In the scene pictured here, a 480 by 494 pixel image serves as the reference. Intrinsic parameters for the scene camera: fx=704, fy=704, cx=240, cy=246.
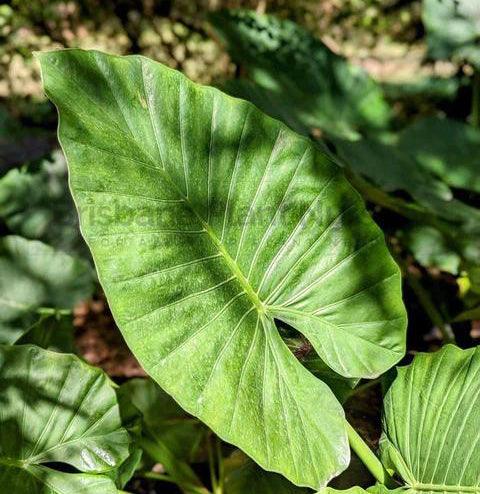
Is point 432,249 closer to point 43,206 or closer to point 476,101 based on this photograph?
point 476,101

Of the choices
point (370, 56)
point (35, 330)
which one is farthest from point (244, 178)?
point (370, 56)

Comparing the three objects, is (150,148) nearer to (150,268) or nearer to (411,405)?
(150,268)

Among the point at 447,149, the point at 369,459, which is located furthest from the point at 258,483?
the point at 447,149

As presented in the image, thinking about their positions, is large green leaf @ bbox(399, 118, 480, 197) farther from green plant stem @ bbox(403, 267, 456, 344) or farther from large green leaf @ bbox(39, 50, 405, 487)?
large green leaf @ bbox(39, 50, 405, 487)

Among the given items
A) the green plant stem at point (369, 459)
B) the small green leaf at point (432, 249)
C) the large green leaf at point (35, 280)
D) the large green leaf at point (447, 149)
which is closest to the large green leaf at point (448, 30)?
the large green leaf at point (447, 149)

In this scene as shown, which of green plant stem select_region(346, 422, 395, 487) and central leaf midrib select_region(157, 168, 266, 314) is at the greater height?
central leaf midrib select_region(157, 168, 266, 314)

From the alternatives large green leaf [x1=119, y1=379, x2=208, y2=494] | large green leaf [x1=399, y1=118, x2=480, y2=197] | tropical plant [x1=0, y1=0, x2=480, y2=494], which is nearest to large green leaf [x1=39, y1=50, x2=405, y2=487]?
tropical plant [x1=0, y1=0, x2=480, y2=494]
